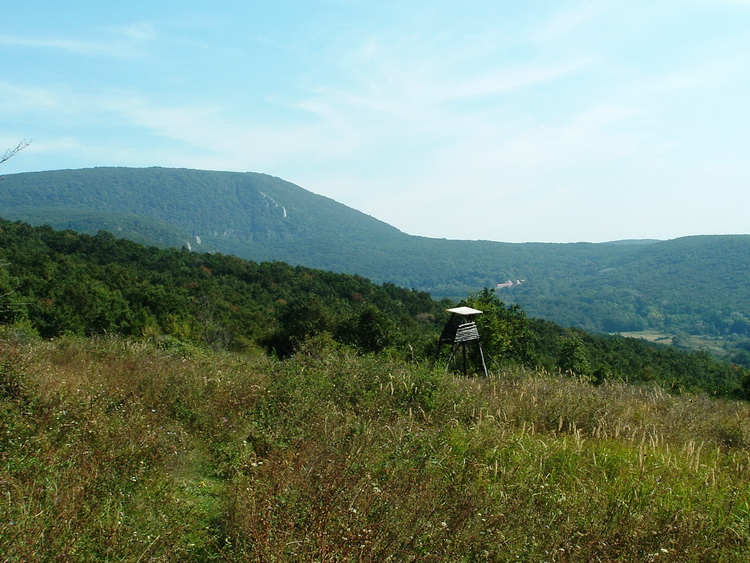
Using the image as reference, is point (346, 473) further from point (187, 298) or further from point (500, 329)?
point (187, 298)

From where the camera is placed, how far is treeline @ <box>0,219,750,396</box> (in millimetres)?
25922

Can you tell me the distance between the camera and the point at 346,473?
12.9 feet

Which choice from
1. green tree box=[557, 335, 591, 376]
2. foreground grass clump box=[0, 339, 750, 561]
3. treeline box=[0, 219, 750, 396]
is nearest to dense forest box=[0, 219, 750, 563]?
foreground grass clump box=[0, 339, 750, 561]

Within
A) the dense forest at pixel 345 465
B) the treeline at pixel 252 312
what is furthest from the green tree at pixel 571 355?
the dense forest at pixel 345 465

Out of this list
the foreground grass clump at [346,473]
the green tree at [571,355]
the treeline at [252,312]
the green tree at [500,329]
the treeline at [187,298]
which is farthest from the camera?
the treeline at [187,298]

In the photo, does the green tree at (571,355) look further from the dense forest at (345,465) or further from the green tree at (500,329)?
the dense forest at (345,465)

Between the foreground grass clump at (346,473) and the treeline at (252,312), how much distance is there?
342 inches

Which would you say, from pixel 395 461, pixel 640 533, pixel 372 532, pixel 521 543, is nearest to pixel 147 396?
pixel 395 461

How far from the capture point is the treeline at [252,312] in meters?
25.9

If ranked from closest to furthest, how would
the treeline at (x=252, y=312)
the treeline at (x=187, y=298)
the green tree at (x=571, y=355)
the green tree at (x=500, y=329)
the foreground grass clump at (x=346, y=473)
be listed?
the foreground grass clump at (x=346, y=473), the green tree at (x=500, y=329), the treeline at (x=252, y=312), the green tree at (x=571, y=355), the treeline at (x=187, y=298)

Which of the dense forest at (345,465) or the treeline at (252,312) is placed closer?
the dense forest at (345,465)

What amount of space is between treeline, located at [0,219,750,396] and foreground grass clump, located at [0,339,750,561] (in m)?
8.69

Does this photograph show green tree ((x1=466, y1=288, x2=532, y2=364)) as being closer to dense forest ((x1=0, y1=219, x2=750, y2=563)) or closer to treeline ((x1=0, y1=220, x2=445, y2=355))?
treeline ((x1=0, y1=220, x2=445, y2=355))

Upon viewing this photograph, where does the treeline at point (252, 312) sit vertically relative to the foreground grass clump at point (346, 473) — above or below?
below
